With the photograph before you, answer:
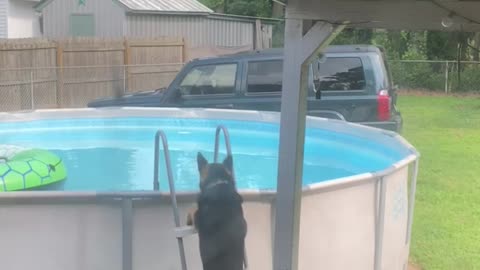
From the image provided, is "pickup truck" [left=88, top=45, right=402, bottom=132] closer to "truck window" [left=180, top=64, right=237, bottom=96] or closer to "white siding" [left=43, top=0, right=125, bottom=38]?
"truck window" [left=180, top=64, right=237, bottom=96]

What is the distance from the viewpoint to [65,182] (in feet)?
24.5

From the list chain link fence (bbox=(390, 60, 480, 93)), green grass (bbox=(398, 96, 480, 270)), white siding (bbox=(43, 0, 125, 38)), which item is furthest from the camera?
white siding (bbox=(43, 0, 125, 38))

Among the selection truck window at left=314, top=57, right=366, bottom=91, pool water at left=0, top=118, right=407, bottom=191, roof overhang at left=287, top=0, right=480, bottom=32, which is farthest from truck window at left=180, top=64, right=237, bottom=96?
roof overhang at left=287, top=0, right=480, bottom=32

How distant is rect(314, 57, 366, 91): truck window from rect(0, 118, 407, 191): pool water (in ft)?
4.47

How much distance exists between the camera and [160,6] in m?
25.6

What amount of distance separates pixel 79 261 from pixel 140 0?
2239cm

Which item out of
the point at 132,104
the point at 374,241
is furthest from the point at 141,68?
the point at 374,241

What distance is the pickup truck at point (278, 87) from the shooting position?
33.9 ft

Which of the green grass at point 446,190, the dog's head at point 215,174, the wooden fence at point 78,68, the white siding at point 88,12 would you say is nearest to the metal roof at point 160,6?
the white siding at point 88,12

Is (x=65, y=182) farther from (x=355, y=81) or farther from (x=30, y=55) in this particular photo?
(x=30, y=55)

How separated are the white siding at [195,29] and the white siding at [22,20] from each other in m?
5.07

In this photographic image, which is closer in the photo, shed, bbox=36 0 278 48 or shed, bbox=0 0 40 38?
shed, bbox=36 0 278 48

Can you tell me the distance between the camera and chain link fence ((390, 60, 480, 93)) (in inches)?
942

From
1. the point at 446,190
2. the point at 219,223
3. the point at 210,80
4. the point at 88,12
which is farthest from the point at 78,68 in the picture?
the point at 219,223
